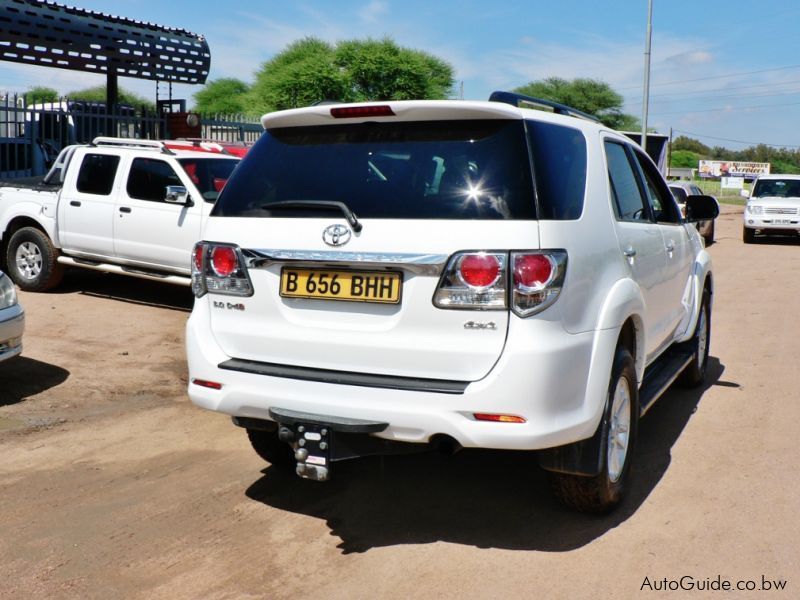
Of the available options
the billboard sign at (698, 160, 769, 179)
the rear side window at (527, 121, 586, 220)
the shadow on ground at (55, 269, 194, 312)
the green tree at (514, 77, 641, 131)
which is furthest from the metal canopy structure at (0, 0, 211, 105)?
the billboard sign at (698, 160, 769, 179)

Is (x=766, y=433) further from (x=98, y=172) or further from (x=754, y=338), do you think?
(x=98, y=172)

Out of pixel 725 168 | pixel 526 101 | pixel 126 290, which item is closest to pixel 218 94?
pixel 126 290

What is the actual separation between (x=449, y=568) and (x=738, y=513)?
154 centimetres

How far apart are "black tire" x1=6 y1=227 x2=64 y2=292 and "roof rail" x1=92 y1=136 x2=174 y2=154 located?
1.33m

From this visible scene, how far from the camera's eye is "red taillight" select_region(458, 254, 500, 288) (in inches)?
135

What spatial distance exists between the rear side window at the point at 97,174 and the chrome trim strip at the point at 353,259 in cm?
720

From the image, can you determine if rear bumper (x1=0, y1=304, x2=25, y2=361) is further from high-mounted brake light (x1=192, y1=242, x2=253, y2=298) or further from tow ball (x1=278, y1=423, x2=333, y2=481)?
tow ball (x1=278, y1=423, x2=333, y2=481)

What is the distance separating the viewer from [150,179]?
33.2ft

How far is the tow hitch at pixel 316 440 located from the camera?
143 inches

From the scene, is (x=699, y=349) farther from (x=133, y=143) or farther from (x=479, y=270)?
(x=133, y=143)

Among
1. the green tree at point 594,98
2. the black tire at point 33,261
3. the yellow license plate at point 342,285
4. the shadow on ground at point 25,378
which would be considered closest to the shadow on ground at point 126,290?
the black tire at point 33,261

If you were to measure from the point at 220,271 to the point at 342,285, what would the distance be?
0.65 meters

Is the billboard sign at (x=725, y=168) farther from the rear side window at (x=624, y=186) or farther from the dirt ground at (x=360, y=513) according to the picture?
the rear side window at (x=624, y=186)

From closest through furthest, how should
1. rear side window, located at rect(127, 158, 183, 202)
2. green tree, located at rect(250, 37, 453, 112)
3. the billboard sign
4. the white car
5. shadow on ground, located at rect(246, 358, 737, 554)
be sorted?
1. shadow on ground, located at rect(246, 358, 737, 554)
2. rear side window, located at rect(127, 158, 183, 202)
3. the white car
4. green tree, located at rect(250, 37, 453, 112)
5. the billboard sign
